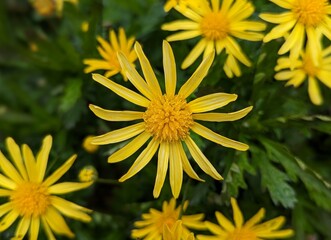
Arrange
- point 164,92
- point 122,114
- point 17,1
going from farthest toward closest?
1. point 17,1
2. point 164,92
3. point 122,114

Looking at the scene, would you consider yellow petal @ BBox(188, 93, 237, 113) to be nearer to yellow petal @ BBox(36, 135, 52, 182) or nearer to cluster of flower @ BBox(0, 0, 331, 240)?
cluster of flower @ BBox(0, 0, 331, 240)

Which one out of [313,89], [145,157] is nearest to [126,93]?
[145,157]

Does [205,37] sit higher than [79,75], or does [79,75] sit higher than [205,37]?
[79,75]

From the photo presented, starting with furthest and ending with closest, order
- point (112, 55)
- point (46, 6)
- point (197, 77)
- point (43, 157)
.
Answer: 1. point (46, 6)
2. point (112, 55)
3. point (43, 157)
4. point (197, 77)

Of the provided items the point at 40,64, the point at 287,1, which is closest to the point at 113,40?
the point at 40,64

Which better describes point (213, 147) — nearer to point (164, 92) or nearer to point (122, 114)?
point (164, 92)

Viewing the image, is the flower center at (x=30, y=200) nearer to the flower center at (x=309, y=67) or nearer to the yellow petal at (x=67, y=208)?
the yellow petal at (x=67, y=208)

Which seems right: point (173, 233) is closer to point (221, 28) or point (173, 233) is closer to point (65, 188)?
point (65, 188)
